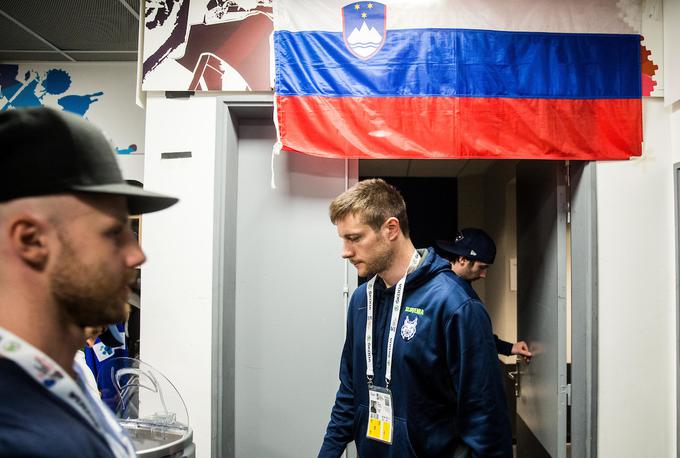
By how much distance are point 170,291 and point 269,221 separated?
0.62m

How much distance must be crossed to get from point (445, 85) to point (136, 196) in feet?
5.89

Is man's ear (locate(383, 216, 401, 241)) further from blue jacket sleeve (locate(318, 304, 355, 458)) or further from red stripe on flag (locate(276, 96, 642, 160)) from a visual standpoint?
red stripe on flag (locate(276, 96, 642, 160))

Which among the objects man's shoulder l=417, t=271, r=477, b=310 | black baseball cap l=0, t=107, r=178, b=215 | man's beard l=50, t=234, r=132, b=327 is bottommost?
man's shoulder l=417, t=271, r=477, b=310

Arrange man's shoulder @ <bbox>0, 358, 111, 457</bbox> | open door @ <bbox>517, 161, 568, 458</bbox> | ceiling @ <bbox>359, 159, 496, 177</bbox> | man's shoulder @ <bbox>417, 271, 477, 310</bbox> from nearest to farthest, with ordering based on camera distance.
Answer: man's shoulder @ <bbox>0, 358, 111, 457</bbox> < man's shoulder @ <bbox>417, 271, 477, 310</bbox> < open door @ <bbox>517, 161, 568, 458</bbox> < ceiling @ <bbox>359, 159, 496, 177</bbox>

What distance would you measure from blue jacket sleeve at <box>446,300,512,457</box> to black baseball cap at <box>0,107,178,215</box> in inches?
42.8

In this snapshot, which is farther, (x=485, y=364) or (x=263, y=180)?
(x=263, y=180)

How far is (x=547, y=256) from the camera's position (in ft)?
8.27

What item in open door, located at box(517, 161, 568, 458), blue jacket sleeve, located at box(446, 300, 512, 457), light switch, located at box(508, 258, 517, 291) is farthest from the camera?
light switch, located at box(508, 258, 517, 291)

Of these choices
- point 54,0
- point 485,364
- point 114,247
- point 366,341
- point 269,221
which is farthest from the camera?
point 54,0

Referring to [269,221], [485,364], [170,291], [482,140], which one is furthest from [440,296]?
[170,291]

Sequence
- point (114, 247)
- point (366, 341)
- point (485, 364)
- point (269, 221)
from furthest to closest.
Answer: point (269, 221) < point (366, 341) < point (485, 364) < point (114, 247)

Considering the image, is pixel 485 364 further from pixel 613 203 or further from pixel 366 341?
pixel 613 203

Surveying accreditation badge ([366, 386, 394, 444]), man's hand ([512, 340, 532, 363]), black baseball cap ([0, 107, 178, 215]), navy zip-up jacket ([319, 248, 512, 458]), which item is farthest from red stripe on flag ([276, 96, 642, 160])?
black baseball cap ([0, 107, 178, 215])

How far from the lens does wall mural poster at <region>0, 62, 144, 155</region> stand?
128 inches
